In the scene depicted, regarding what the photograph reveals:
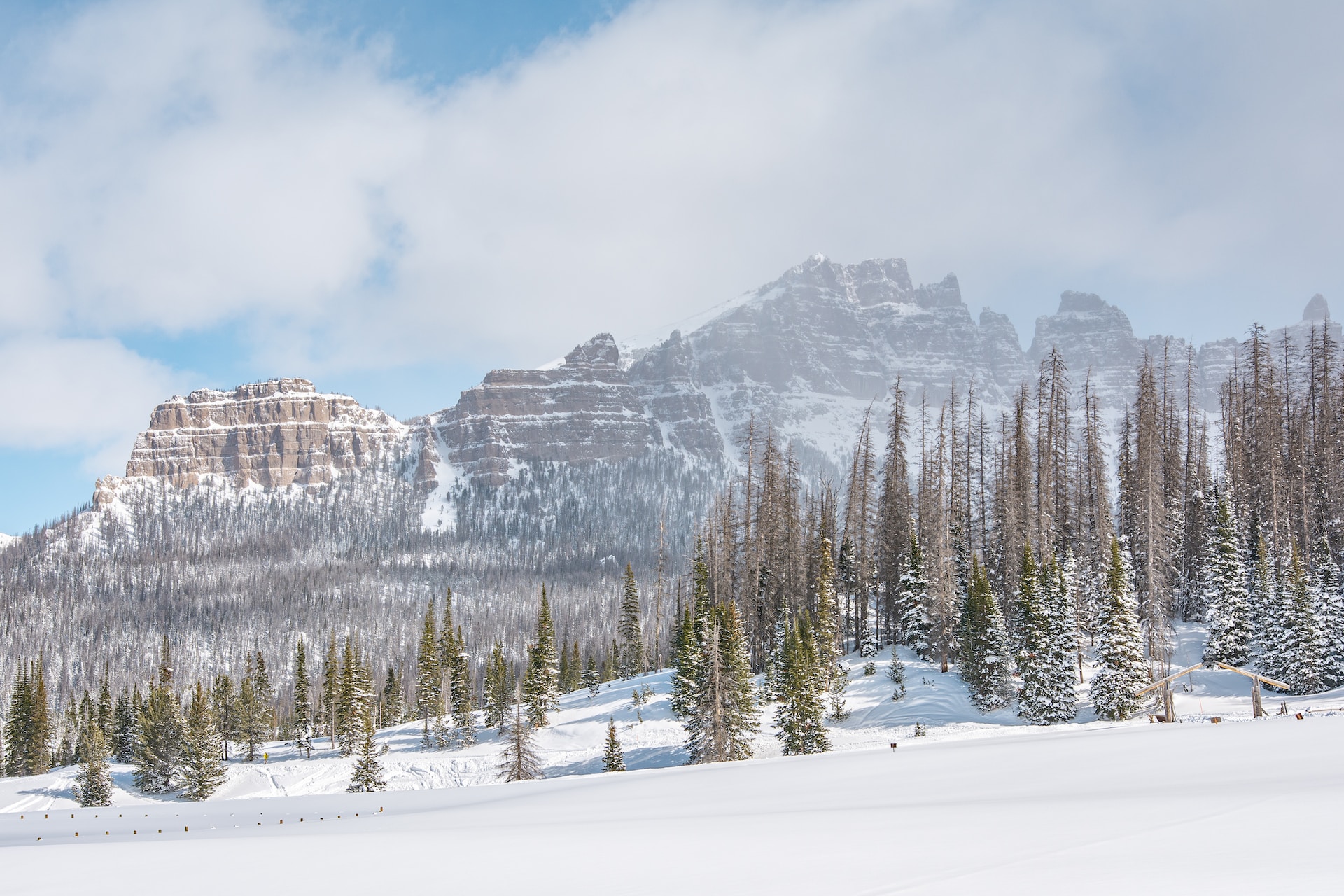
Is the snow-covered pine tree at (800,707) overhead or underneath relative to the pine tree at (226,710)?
overhead

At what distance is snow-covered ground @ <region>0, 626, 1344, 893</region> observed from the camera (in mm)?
6625

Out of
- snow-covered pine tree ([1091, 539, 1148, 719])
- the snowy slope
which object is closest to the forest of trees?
snow-covered pine tree ([1091, 539, 1148, 719])

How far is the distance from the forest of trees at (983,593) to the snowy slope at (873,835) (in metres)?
23.8

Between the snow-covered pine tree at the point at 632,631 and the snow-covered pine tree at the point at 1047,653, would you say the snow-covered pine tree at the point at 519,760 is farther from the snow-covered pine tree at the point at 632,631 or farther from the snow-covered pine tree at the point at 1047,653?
the snow-covered pine tree at the point at 632,631

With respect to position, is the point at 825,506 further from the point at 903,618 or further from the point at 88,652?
the point at 88,652

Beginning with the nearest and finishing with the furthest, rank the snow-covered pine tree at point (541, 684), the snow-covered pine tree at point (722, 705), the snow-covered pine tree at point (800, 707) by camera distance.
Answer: the snow-covered pine tree at point (800, 707), the snow-covered pine tree at point (722, 705), the snow-covered pine tree at point (541, 684)

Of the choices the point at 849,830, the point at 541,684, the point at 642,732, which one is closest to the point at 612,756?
the point at 642,732

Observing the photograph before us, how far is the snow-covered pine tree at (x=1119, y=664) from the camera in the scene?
36344 mm

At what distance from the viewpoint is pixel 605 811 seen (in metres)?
14.2

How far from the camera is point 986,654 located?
1704 inches

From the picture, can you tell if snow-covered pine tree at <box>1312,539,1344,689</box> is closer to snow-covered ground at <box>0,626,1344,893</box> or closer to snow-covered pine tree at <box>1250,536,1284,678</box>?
snow-covered pine tree at <box>1250,536,1284,678</box>

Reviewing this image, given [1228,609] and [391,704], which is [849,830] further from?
[391,704]

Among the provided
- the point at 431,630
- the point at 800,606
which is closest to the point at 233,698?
the point at 431,630

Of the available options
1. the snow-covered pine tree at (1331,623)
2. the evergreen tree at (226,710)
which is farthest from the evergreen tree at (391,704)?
the snow-covered pine tree at (1331,623)
